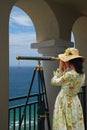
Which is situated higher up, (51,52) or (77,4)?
(77,4)

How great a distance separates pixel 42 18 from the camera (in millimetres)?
4316

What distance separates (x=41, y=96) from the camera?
116 inches

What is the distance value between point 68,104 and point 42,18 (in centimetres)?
171

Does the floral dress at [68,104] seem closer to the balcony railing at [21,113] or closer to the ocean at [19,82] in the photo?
the balcony railing at [21,113]

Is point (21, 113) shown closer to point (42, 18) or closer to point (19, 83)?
point (42, 18)

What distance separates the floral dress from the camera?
2951mm

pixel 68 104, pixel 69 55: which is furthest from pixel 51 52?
pixel 68 104

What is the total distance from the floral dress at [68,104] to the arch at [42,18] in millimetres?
1366

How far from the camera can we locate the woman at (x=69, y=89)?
295cm

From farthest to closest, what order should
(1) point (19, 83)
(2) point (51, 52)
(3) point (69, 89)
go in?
(1) point (19, 83) → (2) point (51, 52) → (3) point (69, 89)

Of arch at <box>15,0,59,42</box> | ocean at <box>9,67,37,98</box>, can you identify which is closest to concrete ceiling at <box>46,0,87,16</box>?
arch at <box>15,0,59,42</box>

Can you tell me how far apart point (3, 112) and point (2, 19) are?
964 millimetres

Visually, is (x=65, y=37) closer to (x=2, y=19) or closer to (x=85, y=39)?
(x=85, y=39)

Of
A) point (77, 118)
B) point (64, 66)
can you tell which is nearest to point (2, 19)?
point (64, 66)
